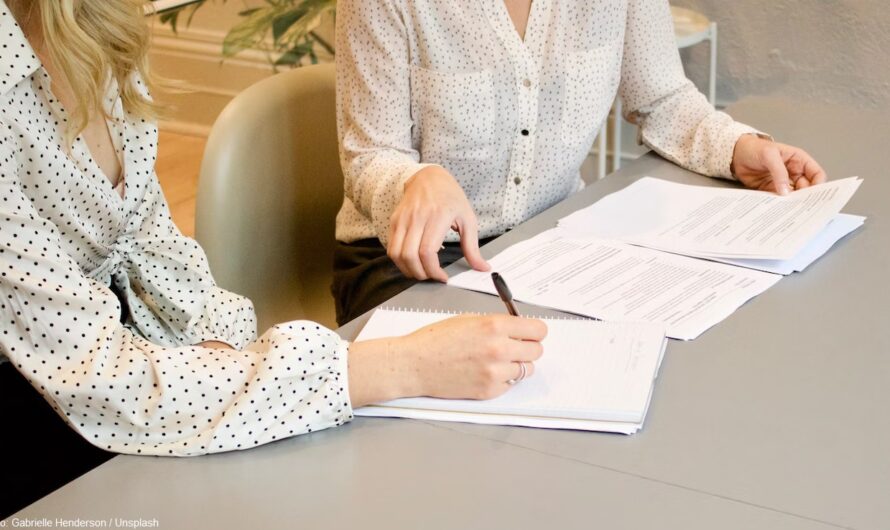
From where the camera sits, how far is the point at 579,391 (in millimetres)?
930

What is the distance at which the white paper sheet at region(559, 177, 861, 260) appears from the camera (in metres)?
1.25

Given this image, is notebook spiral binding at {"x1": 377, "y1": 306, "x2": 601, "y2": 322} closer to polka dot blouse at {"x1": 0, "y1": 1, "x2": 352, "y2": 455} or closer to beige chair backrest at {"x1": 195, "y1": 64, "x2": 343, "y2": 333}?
polka dot blouse at {"x1": 0, "y1": 1, "x2": 352, "y2": 455}

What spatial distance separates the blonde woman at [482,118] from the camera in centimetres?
146

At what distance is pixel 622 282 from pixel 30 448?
691 millimetres

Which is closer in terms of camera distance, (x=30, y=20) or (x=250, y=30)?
(x=30, y=20)

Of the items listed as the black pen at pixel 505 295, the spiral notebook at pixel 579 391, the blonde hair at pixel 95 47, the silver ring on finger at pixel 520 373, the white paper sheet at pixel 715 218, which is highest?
the blonde hair at pixel 95 47

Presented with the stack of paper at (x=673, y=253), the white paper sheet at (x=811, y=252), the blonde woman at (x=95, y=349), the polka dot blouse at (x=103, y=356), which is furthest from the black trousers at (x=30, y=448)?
the white paper sheet at (x=811, y=252)

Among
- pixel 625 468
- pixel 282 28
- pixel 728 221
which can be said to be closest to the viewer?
pixel 625 468

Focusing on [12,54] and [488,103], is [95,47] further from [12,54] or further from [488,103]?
[488,103]

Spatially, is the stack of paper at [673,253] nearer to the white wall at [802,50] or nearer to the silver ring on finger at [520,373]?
the silver ring on finger at [520,373]

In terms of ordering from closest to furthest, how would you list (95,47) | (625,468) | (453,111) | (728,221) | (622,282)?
1. (625,468)
2. (95,47)
3. (622,282)
4. (728,221)
5. (453,111)

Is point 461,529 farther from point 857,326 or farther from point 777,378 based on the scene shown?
point 857,326

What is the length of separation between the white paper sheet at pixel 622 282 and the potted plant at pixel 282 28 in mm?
1631

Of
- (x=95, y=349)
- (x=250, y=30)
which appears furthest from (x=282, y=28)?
(x=95, y=349)
